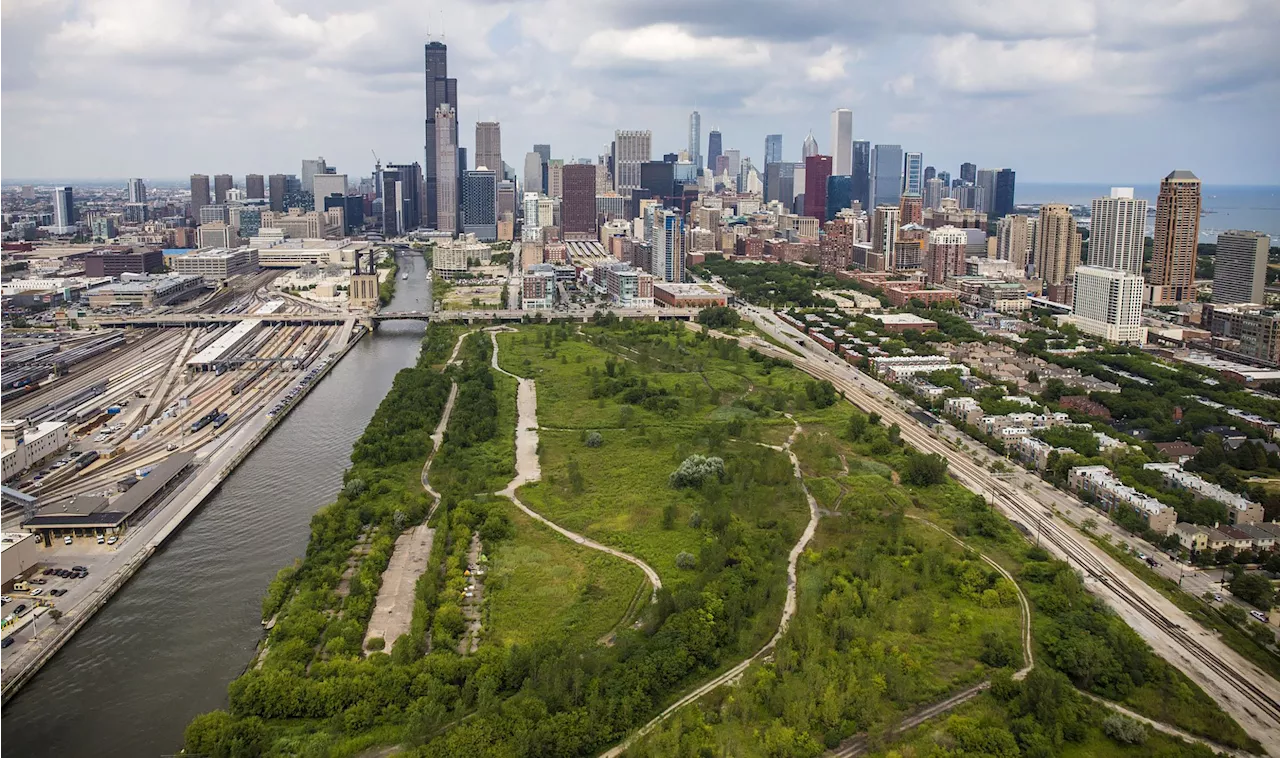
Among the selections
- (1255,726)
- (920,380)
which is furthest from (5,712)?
(920,380)

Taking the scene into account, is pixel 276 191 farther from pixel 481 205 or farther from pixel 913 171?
pixel 913 171

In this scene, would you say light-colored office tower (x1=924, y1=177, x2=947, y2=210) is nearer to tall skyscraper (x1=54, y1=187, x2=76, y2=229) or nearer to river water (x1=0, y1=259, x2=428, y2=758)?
tall skyscraper (x1=54, y1=187, x2=76, y2=229)

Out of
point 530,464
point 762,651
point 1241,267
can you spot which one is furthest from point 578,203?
point 762,651

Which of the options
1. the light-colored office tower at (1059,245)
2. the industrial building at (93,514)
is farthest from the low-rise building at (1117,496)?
the light-colored office tower at (1059,245)

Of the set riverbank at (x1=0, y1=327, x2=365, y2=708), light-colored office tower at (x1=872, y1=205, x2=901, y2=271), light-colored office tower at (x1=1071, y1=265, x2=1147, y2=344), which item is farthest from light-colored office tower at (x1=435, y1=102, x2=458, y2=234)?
riverbank at (x1=0, y1=327, x2=365, y2=708)

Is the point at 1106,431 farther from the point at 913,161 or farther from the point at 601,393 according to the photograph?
the point at 913,161

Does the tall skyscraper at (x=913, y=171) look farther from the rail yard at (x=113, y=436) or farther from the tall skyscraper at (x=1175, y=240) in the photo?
the rail yard at (x=113, y=436)
